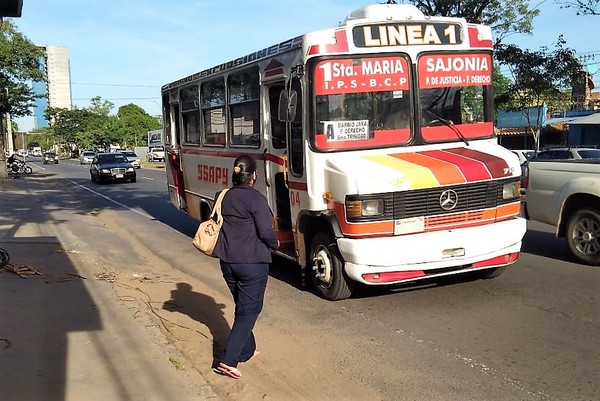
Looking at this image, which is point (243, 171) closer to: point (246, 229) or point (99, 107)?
point (246, 229)

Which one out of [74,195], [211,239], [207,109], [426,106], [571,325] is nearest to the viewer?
[211,239]

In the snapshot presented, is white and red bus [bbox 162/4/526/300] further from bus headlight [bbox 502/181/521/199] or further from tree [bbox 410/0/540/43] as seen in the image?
tree [bbox 410/0/540/43]

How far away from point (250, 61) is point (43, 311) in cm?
413

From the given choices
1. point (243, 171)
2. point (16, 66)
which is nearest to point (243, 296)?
point (243, 171)

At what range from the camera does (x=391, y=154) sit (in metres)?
6.38

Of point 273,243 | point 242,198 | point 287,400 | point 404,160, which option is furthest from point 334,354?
point 404,160

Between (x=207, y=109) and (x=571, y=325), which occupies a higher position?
(x=207, y=109)

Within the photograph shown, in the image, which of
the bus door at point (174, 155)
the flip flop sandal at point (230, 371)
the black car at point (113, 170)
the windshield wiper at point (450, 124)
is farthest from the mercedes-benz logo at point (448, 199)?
the black car at point (113, 170)

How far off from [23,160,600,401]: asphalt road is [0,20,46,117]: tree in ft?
92.1

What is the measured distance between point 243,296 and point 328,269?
213cm

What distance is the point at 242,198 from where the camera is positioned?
14.3 feet

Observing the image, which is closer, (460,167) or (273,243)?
(273,243)

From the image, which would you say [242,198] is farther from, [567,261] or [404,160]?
[567,261]

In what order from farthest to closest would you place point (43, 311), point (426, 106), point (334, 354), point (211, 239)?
1. point (426, 106)
2. point (43, 311)
3. point (334, 354)
4. point (211, 239)
